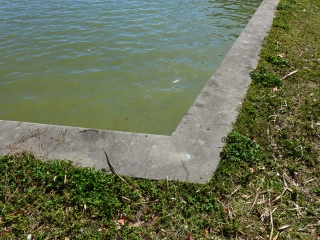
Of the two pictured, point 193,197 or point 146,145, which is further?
point 146,145

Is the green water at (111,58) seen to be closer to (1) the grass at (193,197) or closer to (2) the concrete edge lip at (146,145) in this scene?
(2) the concrete edge lip at (146,145)

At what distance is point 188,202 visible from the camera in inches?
126

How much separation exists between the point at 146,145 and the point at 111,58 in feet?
10.4

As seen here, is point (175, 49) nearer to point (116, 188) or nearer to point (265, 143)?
point (265, 143)

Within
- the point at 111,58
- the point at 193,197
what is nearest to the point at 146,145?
the point at 193,197

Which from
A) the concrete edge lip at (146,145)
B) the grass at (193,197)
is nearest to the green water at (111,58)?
the concrete edge lip at (146,145)

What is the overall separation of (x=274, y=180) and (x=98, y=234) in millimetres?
1853

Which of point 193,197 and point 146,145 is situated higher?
point 146,145

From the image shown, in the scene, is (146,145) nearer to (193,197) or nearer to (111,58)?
(193,197)

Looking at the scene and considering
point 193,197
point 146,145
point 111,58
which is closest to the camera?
point 193,197

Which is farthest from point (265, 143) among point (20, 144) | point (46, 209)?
point (20, 144)

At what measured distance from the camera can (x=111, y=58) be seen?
651cm

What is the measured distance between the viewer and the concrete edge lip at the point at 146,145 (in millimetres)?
3553

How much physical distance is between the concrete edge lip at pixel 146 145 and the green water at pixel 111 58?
0.68m
